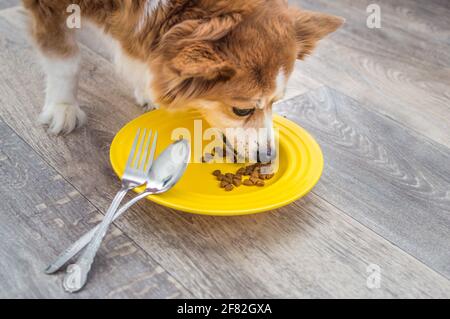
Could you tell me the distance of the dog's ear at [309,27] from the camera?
1.42 metres

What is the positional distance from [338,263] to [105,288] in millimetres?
528

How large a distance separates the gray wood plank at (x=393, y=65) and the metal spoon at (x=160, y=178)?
2.68 ft

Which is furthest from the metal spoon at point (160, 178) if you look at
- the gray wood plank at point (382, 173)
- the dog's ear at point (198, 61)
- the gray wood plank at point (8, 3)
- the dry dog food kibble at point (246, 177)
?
the gray wood plank at point (8, 3)

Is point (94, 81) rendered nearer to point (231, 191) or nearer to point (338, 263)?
point (231, 191)

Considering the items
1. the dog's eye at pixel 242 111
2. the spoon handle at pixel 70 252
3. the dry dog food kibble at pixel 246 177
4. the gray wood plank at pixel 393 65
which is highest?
the dog's eye at pixel 242 111

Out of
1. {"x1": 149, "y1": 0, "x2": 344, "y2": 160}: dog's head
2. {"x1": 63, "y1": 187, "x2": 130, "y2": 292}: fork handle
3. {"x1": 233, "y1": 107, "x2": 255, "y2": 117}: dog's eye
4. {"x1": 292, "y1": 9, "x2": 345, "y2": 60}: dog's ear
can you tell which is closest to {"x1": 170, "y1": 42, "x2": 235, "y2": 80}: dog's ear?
{"x1": 149, "y1": 0, "x2": 344, "y2": 160}: dog's head

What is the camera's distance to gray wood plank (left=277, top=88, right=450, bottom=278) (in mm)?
1362

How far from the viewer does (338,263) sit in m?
1.25

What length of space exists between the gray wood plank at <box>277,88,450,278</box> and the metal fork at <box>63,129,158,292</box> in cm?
47

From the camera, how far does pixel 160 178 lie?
131 cm

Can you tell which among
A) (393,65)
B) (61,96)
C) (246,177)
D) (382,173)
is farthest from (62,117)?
(393,65)

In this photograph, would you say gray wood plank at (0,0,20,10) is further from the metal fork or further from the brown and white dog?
the metal fork

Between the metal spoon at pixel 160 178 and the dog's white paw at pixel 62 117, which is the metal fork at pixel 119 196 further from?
the dog's white paw at pixel 62 117

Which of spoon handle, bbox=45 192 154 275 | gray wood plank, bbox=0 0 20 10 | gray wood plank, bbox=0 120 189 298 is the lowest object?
gray wood plank, bbox=0 0 20 10
